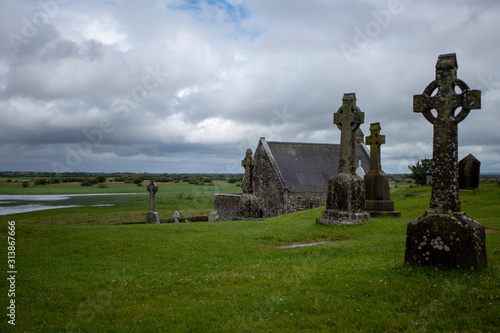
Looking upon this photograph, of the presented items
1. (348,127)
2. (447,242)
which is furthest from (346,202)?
(447,242)

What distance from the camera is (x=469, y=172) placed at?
23.0 m

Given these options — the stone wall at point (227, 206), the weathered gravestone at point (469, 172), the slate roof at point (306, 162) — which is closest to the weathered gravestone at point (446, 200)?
the weathered gravestone at point (469, 172)

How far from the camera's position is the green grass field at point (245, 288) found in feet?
17.7

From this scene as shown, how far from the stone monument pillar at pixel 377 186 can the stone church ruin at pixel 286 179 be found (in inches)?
554

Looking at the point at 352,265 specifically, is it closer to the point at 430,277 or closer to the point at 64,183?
the point at 430,277

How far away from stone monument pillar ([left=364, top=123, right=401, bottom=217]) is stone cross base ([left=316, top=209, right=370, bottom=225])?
3.63 metres

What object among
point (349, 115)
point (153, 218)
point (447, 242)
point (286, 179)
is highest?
point (349, 115)

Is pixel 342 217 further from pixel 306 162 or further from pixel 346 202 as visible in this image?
pixel 306 162

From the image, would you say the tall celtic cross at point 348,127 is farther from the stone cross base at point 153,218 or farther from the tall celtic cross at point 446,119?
the stone cross base at point 153,218

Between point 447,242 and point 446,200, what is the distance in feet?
3.22

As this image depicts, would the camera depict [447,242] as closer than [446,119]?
Yes

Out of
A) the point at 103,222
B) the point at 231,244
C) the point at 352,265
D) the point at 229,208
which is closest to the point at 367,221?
the point at 231,244

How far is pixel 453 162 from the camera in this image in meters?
7.66

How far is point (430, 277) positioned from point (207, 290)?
14.5ft
